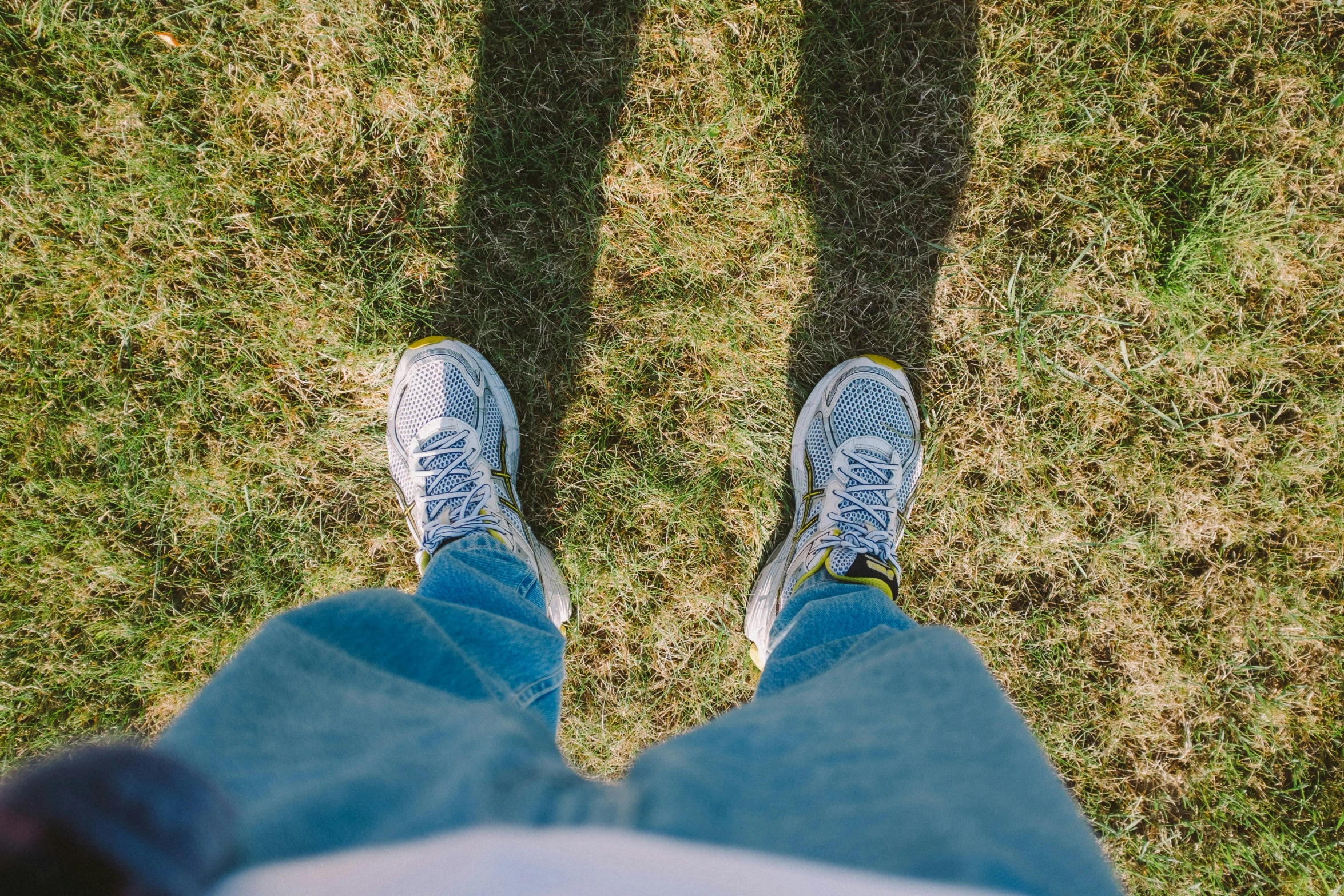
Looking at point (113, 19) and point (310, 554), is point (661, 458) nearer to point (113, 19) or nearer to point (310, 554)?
point (310, 554)

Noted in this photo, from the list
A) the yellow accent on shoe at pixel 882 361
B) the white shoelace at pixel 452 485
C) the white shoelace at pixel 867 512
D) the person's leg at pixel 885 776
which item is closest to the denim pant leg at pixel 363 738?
the person's leg at pixel 885 776

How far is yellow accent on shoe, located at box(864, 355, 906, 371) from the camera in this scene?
199 centimetres

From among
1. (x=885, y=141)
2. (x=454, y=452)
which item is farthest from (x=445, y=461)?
(x=885, y=141)

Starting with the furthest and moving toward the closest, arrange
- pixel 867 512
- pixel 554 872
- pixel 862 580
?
1. pixel 867 512
2. pixel 862 580
3. pixel 554 872

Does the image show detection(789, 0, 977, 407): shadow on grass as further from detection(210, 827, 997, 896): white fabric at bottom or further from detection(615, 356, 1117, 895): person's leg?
detection(210, 827, 997, 896): white fabric at bottom

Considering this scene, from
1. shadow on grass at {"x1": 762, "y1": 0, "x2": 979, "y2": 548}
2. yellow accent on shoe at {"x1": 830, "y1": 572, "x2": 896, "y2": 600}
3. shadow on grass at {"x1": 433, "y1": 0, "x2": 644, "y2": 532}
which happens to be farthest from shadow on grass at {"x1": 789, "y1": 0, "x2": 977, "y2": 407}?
yellow accent on shoe at {"x1": 830, "y1": 572, "x2": 896, "y2": 600}

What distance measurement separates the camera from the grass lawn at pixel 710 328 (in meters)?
1.97

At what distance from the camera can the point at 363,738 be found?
34.8 inches

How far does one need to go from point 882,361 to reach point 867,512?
1.49 feet

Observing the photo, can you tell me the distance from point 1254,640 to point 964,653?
156 cm

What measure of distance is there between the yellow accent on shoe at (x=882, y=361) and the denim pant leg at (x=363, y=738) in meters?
1.37

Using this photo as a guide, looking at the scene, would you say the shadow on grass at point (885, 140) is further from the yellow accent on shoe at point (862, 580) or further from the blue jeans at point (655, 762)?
the blue jeans at point (655, 762)

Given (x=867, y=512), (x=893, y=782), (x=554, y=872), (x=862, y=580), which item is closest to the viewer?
(x=554, y=872)

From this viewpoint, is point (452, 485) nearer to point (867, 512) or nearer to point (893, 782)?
point (867, 512)
